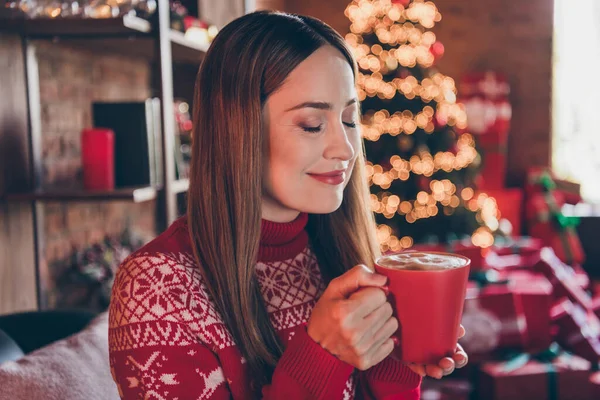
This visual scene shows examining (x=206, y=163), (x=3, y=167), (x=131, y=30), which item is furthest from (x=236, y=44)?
(x=3, y=167)

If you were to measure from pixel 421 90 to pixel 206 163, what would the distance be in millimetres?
3750

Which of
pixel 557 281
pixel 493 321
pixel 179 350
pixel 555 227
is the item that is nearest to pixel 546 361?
pixel 493 321

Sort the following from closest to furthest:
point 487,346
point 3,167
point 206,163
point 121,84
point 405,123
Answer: point 206,163
point 3,167
point 487,346
point 121,84
point 405,123

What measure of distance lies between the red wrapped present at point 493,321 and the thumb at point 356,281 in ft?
4.72

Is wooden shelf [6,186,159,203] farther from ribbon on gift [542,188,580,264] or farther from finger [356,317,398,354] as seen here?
ribbon on gift [542,188,580,264]

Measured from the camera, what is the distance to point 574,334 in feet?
7.66

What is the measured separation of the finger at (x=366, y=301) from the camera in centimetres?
78

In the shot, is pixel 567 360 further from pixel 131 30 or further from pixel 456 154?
pixel 456 154

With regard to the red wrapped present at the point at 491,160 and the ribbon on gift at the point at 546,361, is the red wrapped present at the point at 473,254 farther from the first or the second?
the red wrapped present at the point at 491,160

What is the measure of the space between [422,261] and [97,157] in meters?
1.20

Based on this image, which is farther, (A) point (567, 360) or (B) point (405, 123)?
(B) point (405, 123)

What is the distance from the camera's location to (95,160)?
174cm

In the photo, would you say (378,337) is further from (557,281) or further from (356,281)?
(557,281)

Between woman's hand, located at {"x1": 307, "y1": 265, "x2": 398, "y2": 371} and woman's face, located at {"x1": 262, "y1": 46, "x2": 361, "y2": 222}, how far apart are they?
199 mm
